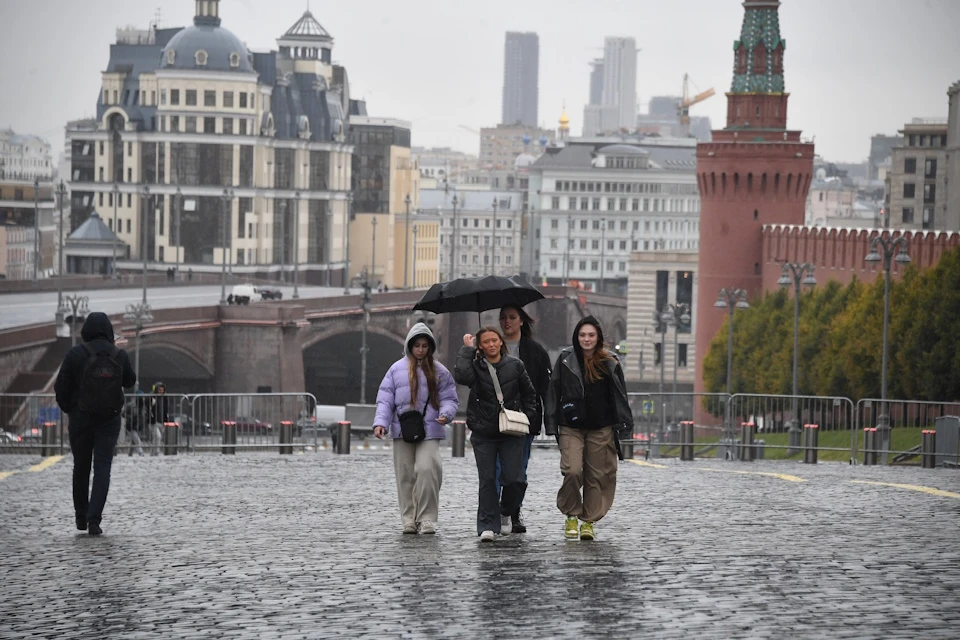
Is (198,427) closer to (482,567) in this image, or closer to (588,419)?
(588,419)

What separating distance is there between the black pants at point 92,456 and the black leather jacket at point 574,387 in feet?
10.7

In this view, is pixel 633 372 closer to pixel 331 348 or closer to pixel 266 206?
pixel 331 348

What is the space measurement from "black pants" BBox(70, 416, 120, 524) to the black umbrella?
2.32m

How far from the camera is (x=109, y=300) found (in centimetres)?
7838

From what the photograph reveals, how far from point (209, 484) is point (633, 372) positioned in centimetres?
8629

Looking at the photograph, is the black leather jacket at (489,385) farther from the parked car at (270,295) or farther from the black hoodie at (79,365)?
the parked car at (270,295)

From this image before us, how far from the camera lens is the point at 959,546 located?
13.0 meters

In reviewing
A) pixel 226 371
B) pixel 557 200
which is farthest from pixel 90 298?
pixel 557 200

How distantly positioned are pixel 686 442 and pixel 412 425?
14457 millimetres

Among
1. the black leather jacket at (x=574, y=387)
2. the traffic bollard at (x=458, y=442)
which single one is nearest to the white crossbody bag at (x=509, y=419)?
the black leather jacket at (x=574, y=387)

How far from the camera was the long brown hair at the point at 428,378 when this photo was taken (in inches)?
536

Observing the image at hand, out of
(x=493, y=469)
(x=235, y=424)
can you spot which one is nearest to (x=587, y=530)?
(x=493, y=469)

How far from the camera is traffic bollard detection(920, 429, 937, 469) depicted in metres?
25.1

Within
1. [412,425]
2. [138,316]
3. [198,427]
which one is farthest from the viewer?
[138,316]
